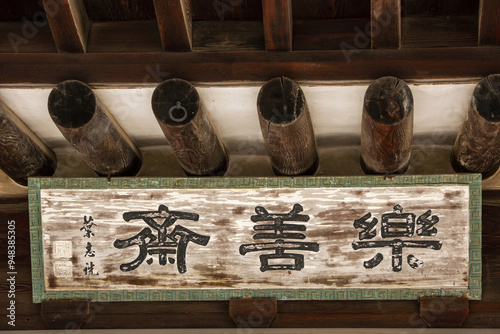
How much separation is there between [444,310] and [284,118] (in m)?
1.68

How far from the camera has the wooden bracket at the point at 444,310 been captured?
317 centimetres

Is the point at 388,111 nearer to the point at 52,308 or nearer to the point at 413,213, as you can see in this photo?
the point at 413,213

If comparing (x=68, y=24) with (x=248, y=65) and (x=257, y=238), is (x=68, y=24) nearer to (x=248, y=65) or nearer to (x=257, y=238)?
(x=248, y=65)

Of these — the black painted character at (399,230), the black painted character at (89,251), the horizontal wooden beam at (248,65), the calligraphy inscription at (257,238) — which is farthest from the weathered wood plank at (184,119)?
the black painted character at (399,230)

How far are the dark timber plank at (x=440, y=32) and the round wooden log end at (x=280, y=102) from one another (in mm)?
699

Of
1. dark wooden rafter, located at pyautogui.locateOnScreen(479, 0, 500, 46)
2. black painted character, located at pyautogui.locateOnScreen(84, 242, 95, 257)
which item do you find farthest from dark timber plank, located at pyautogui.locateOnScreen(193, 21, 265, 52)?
black painted character, located at pyautogui.locateOnScreen(84, 242, 95, 257)

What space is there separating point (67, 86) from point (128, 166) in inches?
27.1

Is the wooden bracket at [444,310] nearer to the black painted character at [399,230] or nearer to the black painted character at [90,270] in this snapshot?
the black painted character at [399,230]

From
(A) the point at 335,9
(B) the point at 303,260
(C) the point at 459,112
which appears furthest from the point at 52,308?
(C) the point at 459,112

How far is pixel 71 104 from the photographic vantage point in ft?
9.12

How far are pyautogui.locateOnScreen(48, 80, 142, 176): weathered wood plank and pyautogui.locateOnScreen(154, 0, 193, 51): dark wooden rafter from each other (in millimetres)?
540

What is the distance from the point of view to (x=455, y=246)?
122 inches

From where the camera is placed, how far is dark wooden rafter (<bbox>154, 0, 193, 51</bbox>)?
2641 mm

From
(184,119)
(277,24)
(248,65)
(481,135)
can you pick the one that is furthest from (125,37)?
(481,135)
